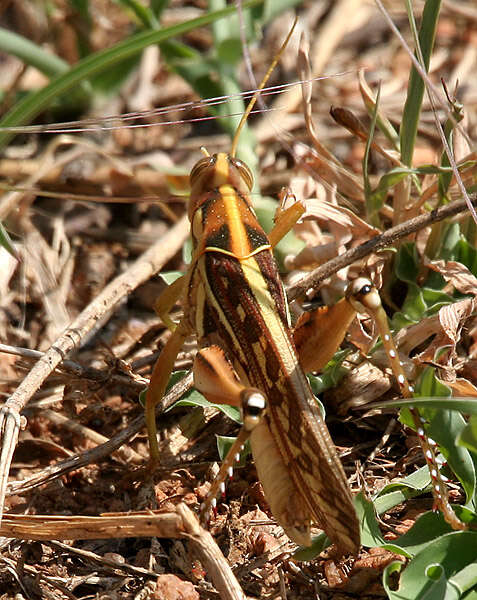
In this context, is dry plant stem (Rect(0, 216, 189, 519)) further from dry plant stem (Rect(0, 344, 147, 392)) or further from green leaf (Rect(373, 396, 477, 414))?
green leaf (Rect(373, 396, 477, 414))

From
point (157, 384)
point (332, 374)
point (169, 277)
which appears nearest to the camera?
point (157, 384)

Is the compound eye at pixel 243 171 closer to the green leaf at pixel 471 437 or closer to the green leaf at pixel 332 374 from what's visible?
the green leaf at pixel 332 374

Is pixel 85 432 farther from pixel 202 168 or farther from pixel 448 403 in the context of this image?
pixel 448 403

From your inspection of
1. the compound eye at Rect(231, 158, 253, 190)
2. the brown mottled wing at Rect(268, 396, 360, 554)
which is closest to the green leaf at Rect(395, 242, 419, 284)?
the compound eye at Rect(231, 158, 253, 190)

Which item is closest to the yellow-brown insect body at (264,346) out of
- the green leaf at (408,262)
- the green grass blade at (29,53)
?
the green leaf at (408,262)

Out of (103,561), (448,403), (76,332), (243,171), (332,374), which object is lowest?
(103,561)

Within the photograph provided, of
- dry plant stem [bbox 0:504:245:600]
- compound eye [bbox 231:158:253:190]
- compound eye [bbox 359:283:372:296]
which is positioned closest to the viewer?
dry plant stem [bbox 0:504:245:600]

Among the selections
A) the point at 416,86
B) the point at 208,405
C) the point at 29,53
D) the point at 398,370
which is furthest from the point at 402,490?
the point at 29,53
